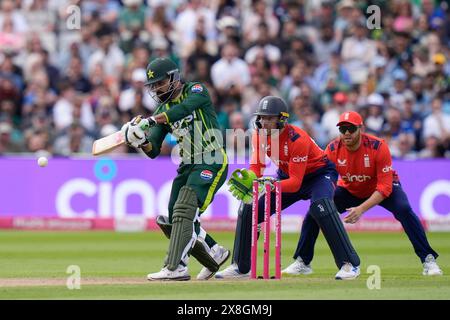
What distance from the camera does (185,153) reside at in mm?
10094

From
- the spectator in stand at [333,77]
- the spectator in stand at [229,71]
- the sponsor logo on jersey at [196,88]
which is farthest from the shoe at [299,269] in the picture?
the spectator in stand at [229,71]

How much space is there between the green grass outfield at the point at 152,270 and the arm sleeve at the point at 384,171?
86cm

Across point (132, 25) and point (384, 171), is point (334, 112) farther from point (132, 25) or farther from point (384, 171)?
point (384, 171)

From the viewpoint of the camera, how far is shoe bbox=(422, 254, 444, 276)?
34.3 feet

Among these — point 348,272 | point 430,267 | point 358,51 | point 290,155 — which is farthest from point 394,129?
point 348,272

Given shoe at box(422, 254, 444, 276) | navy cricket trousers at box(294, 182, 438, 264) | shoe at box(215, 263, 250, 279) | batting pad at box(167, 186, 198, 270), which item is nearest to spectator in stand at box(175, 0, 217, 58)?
navy cricket trousers at box(294, 182, 438, 264)

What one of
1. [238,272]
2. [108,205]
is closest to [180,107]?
[238,272]

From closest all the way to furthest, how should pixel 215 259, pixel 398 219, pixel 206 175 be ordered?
pixel 206 175
pixel 215 259
pixel 398 219

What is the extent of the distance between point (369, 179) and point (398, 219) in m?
0.49

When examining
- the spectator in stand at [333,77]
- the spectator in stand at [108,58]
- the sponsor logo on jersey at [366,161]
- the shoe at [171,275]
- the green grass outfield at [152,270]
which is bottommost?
the green grass outfield at [152,270]

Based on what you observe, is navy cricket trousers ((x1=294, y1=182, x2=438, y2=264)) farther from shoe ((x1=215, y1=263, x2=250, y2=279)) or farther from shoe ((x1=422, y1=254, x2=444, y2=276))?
shoe ((x1=215, y1=263, x2=250, y2=279))

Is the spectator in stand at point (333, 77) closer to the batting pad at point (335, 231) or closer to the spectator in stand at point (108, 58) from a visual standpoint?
the spectator in stand at point (108, 58)

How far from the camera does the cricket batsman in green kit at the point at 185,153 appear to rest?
968 cm

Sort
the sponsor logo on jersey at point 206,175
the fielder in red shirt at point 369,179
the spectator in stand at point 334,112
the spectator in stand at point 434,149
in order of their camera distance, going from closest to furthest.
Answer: the sponsor logo on jersey at point 206,175
the fielder in red shirt at point 369,179
the spectator in stand at point 434,149
the spectator in stand at point 334,112
